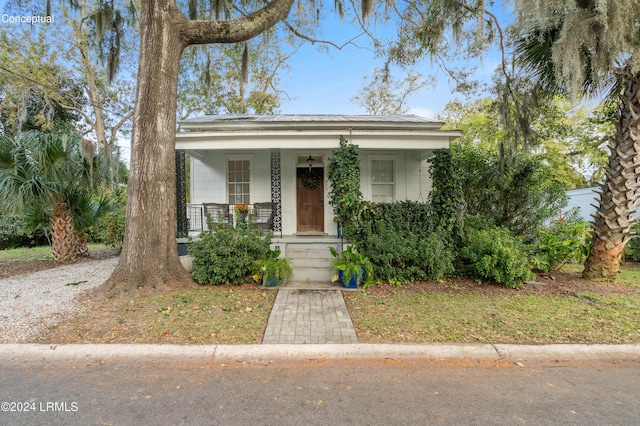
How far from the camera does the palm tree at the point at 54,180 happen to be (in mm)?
7113

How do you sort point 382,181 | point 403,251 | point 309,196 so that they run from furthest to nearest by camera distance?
point 382,181
point 309,196
point 403,251

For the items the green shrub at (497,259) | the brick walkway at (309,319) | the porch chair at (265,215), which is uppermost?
the porch chair at (265,215)

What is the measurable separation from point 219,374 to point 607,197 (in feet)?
24.5

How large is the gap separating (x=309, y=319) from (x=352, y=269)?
1.66 meters

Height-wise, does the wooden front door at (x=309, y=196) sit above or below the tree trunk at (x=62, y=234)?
above

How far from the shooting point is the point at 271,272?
5.78m

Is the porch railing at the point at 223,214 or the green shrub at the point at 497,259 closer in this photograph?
the green shrub at the point at 497,259

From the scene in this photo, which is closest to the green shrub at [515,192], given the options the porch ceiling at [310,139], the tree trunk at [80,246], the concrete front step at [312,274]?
the porch ceiling at [310,139]

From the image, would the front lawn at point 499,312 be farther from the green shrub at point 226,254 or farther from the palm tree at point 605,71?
the green shrub at point 226,254

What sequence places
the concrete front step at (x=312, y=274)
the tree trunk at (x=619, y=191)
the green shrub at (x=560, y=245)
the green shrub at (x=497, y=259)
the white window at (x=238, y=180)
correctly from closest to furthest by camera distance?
the tree trunk at (x=619, y=191)
the green shrub at (x=497, y=259)
the green shrub at (x=560, y=245)
the concrete front step at (x=312, y=274)
the white window at (x=238, y=180)

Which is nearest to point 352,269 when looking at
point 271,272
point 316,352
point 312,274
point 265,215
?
point 312,274

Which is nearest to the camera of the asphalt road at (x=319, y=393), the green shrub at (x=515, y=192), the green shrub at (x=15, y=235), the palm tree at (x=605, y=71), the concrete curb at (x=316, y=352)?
the asphalt road at (x=319, y=393)

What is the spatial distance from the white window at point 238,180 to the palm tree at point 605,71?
7910 mm

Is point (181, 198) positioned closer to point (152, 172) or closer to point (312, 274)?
point (152, 172)
